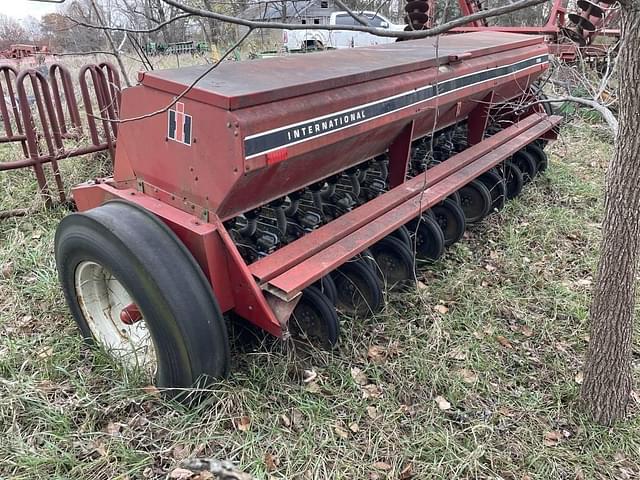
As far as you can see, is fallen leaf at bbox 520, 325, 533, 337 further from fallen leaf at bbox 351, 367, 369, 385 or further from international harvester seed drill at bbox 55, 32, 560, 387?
fallen leaf at bbox 351, 367, 369, 385

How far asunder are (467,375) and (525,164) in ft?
10.2

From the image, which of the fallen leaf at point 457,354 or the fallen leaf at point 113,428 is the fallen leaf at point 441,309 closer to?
the fallen leaf at point 457,354

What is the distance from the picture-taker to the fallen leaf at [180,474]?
6.97ft

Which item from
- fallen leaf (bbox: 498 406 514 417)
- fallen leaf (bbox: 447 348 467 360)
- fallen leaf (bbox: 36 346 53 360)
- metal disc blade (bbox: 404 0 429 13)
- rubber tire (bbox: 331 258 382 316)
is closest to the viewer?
fallen leaf (bbox: 498 406 514 417)

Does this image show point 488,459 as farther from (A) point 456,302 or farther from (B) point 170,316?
(B) point 170,316

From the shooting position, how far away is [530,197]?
510cm

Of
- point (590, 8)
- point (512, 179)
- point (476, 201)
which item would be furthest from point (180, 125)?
point (590, 8)

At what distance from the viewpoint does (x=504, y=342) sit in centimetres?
312

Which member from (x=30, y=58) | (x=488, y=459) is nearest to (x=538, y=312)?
(x=488, y=459)

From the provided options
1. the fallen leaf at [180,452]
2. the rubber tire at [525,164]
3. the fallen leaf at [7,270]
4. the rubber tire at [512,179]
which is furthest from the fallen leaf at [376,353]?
the rubber tire at [525,164]

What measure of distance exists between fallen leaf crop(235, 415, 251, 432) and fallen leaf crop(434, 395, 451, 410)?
3.00 feet

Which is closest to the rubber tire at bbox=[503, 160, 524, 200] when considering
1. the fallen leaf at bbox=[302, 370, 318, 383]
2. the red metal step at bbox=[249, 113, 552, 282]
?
the red metal step at bbox=[249, 113, 552, 282]

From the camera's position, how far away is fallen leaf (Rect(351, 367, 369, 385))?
276 cm

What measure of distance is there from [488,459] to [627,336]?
2.68 feet
